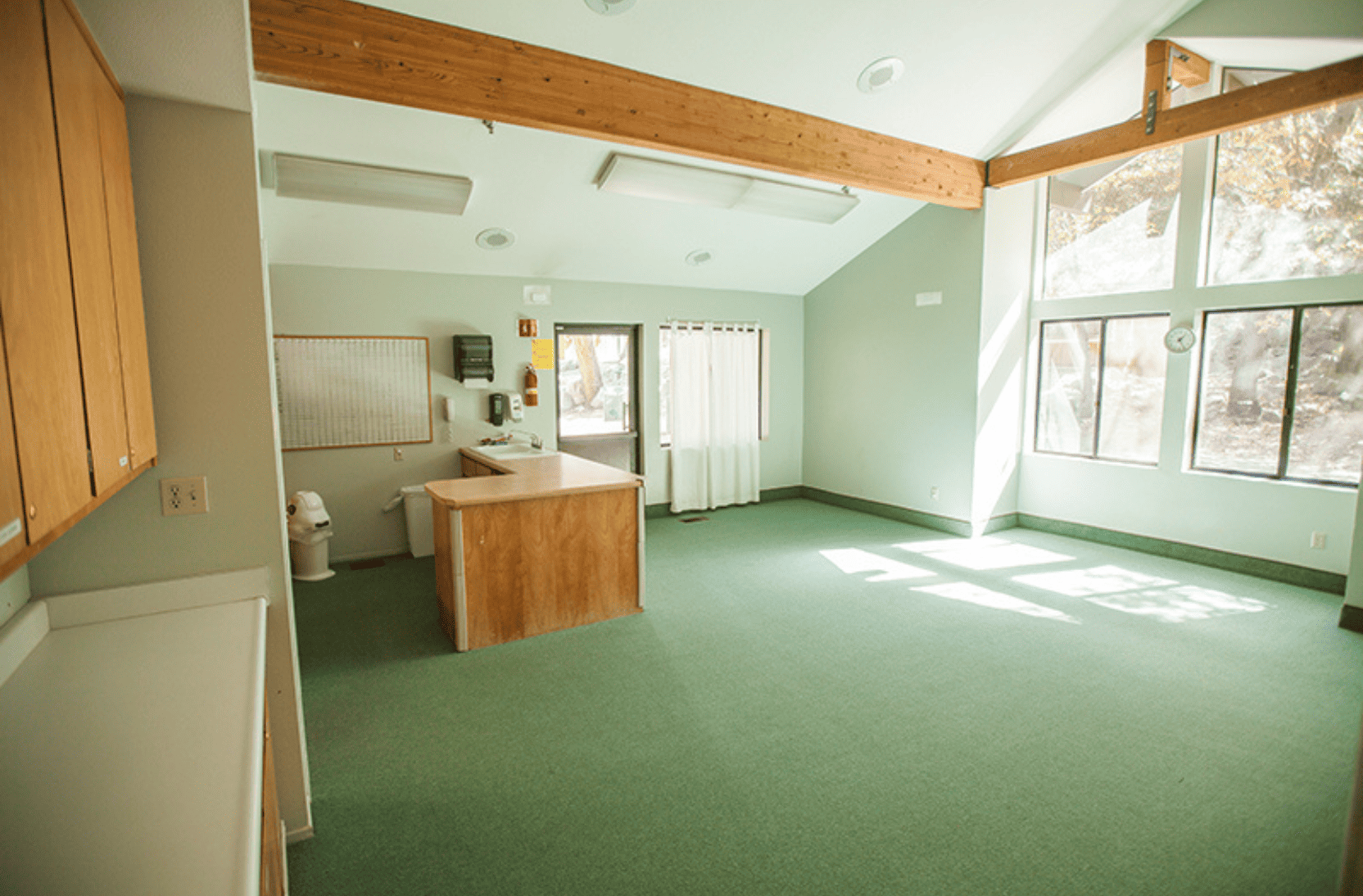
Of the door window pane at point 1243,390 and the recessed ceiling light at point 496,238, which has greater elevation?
the recessed ceiling light at point 496,238

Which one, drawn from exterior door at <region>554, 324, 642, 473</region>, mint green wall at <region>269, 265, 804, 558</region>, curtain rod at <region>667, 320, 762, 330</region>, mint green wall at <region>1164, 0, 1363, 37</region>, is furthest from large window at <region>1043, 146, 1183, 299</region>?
exterior door at <region>554, 324, 642, 473</region>

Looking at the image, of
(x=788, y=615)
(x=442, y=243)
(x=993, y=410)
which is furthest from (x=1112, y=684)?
(x=442, y=243)

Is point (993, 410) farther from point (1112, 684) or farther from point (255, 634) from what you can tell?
point (255, 634)

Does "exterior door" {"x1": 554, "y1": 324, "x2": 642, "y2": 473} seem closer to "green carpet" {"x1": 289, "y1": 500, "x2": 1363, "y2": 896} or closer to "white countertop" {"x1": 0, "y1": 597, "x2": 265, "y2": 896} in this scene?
"green carpet" {"x1": 289, "y1": 500, "x2": 1363, "y2": 896}

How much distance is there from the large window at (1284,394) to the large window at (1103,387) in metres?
0.32

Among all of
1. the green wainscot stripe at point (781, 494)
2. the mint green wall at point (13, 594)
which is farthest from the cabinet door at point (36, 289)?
the green wainscot stripe at point (781, 494)

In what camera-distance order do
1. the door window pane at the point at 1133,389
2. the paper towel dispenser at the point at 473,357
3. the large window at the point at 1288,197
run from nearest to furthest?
the large window at the point at 1288,197 < the door window pane at the point at 1133,389 < the paper towel dispenser at the point at 473,357

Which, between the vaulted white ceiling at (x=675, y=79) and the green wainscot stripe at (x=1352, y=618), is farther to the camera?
the green wainscot stripe at (x=1352, y=618)

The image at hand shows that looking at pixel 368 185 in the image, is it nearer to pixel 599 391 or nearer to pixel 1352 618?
pixel 599 391

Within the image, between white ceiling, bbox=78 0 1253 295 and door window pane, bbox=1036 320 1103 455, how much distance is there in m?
1.78

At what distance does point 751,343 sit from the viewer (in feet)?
22.6

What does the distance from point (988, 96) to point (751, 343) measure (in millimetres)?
3135

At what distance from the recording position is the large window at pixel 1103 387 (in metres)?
5.11

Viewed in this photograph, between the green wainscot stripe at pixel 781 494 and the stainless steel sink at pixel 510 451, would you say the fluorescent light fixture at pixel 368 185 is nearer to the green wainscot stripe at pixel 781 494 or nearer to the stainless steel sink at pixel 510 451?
the stainless steel sink at pixel 510 451
